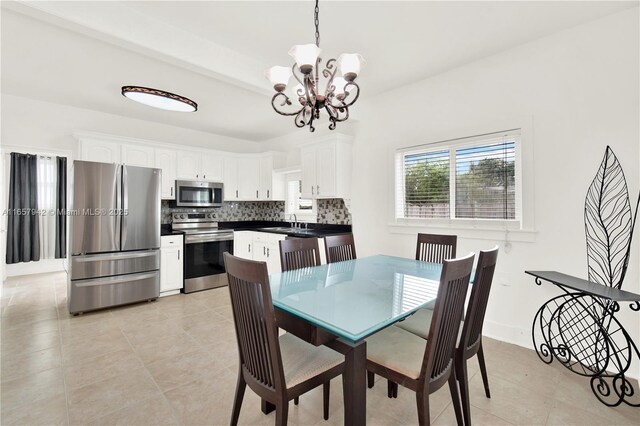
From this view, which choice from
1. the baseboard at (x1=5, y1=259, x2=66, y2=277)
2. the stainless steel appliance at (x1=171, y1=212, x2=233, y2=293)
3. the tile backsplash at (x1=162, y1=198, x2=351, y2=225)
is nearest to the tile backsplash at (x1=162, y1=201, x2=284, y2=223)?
the tile backsplash at (x1=162, y1=198, x2=351, y2=225)

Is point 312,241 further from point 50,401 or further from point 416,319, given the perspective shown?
point 50,401

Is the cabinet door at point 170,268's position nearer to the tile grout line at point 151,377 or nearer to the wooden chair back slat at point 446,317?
the tile grout line at point 151,377

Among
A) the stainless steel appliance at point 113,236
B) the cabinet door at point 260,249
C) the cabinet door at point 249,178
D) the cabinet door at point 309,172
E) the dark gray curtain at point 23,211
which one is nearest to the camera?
the stainless steel appliance at point 113,236

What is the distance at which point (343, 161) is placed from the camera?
→ 3.99 metres

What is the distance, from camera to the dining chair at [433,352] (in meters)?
1.29

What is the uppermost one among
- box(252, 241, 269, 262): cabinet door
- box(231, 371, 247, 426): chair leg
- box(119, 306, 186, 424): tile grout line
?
box(252, 241, 269, 262): cabinet door

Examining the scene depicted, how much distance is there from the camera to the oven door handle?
439cm

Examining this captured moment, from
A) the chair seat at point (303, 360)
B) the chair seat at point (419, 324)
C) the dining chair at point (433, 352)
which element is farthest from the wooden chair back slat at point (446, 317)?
the chair seat at point (303, 360)

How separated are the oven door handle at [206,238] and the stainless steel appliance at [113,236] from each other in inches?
18.7

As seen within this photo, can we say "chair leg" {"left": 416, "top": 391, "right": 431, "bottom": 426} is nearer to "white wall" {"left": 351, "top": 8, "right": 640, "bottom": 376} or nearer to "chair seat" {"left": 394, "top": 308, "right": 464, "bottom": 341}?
"chair seat" {"left": 394, "top": 308, "right": 464, "bottom": 341}

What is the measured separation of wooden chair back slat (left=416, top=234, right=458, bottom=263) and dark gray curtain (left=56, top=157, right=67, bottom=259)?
653cm

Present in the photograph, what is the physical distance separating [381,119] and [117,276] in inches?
151

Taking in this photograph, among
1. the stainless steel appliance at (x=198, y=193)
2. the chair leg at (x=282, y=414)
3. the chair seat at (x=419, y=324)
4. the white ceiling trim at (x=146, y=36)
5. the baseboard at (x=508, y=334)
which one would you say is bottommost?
the baseboard at (x=508, y=334)

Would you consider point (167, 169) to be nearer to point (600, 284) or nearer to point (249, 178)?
point (249, 178)
